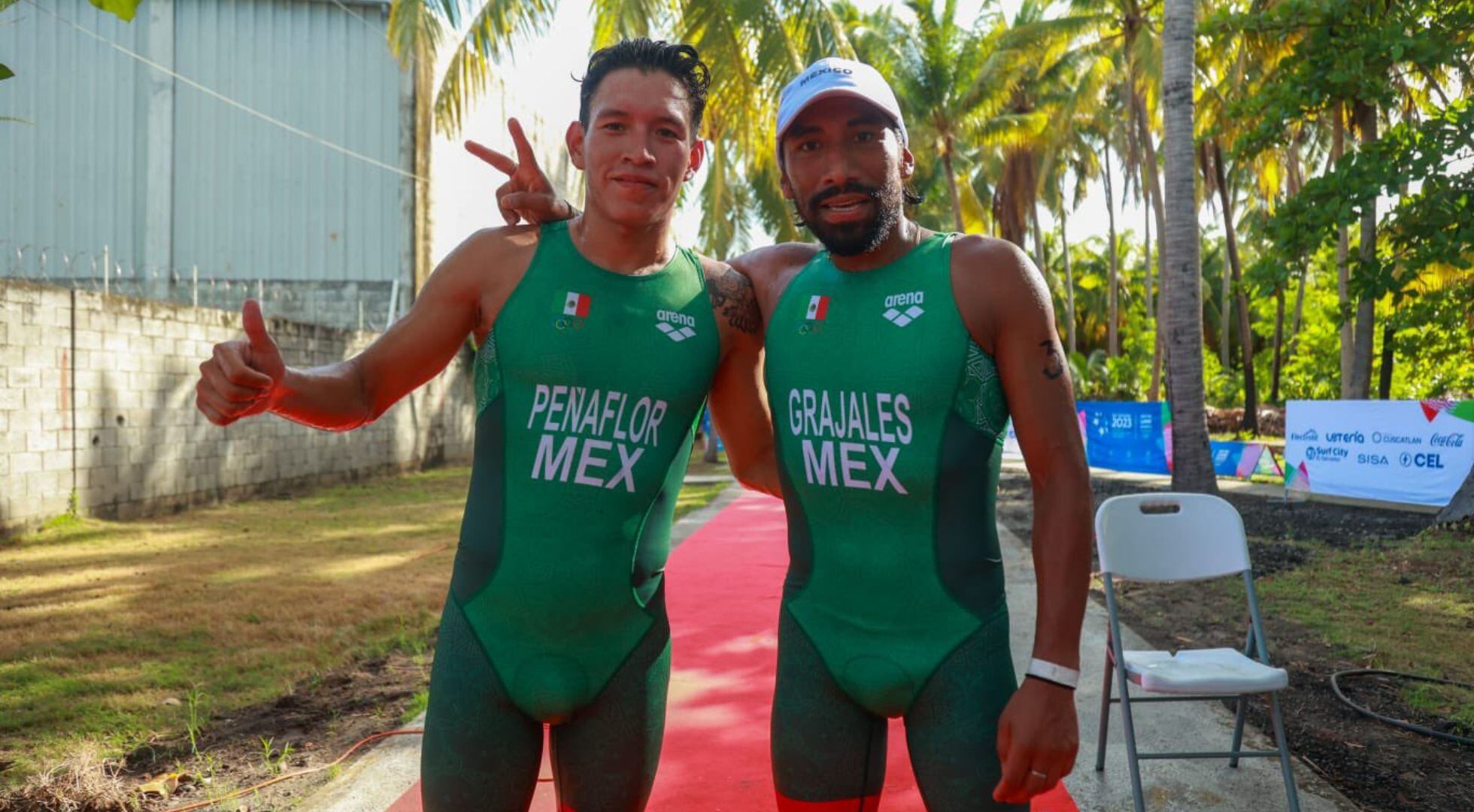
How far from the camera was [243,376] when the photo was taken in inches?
68.7

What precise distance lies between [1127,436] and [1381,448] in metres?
6.73

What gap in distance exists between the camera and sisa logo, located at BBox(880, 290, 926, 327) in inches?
77.4

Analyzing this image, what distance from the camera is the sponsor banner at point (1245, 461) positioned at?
52.8 feet

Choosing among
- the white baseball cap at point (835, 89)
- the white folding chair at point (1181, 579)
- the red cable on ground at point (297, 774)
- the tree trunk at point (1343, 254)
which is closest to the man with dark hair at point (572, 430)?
the white baseball cap at point (835, 89)

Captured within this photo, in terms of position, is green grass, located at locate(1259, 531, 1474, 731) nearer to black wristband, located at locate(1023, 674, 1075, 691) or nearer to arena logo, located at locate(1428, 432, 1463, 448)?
arena logo, located at locate(1428, 432, 1463, 448)

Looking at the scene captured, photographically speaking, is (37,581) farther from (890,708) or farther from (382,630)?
(890,708)

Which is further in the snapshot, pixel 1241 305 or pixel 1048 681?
pixel 1241 305

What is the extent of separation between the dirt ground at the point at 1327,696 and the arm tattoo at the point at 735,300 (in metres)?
3.04

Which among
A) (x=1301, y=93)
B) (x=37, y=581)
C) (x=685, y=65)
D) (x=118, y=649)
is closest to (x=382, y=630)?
(x=118, y=649)

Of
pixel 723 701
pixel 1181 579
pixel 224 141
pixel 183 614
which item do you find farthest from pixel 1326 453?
pixel 224 141

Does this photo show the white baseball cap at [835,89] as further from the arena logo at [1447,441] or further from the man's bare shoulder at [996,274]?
the arena logo at [1447,441]

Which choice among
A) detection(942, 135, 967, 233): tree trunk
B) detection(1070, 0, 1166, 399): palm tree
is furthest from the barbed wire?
detection(1070, 0, 1166, 399): palm tree

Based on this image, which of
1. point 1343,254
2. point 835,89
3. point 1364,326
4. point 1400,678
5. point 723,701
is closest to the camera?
point 835,89

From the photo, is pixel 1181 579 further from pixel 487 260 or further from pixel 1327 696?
pixel 487 260
